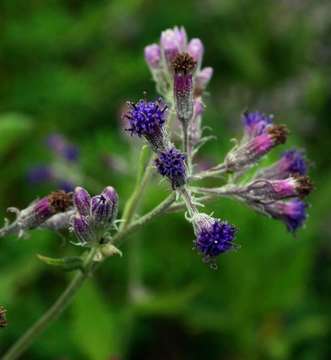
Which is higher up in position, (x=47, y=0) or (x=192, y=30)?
(x=192, y=30)

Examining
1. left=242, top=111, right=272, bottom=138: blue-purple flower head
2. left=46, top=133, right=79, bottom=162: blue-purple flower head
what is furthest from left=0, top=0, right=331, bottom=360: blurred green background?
left=242, top=111, right=272, bottom=138: blue-purple flower head

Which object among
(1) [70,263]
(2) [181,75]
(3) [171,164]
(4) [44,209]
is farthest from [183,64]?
(1) [70,263]

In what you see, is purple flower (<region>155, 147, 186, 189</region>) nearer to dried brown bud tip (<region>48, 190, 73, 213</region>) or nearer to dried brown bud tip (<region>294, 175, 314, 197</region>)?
dried brown bud tip (<region>48, 190, 73, 213</region>)

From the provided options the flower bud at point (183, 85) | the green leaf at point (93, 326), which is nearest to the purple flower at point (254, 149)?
the flower bud at point (183, 85)

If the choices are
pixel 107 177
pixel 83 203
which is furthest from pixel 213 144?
pixel 83 203

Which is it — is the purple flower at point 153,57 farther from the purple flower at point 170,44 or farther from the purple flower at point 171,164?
the purple flower at point 171,164

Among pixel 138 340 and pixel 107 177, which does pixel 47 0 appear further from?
pixel 138 340
